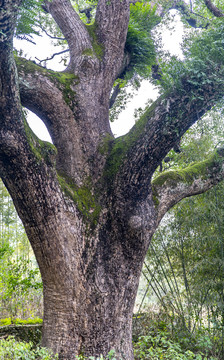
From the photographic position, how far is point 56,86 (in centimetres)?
347

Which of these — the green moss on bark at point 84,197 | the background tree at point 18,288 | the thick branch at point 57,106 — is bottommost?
the background tree at point 18,288

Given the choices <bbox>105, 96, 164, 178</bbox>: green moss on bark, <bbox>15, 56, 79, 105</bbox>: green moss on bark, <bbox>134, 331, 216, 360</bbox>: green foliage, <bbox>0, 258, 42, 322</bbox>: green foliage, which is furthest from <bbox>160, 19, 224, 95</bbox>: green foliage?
<bbox>0, 258, 42, 322</bbox>: green foliage

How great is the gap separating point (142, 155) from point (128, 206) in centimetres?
58

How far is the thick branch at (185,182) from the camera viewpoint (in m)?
3.67

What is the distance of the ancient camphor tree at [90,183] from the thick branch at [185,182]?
0.01 m

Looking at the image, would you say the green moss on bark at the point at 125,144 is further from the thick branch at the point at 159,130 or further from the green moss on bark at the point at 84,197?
the green moss on bark at the point at 84,197

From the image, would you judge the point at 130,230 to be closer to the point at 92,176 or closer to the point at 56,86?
the point at 92,176

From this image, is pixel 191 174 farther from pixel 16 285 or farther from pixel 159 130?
pixel 16 285

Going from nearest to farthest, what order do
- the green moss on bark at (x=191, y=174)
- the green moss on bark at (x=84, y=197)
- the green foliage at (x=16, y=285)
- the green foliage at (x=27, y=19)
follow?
the green foliage at (x=27, y=19) < the green moss on bark at (x=84, y=197) < the green moss on bark at (x=191, y=174) < the green foliage at (x=16, y=285)

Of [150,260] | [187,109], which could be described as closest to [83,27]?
[187,109]

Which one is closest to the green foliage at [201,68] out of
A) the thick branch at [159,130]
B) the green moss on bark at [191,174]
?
the thick branch at [159,130]

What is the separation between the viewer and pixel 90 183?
347 centimetres

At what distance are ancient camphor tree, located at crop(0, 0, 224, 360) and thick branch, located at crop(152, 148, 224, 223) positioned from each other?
1 cm

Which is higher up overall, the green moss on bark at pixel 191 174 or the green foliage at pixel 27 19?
the green foliage at pixel 27 19
